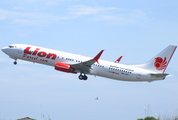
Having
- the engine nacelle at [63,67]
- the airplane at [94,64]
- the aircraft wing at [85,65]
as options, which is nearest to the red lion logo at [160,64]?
the airplane at [94,64]

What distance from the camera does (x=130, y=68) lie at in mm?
71062

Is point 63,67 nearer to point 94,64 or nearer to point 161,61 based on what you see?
point 94,64

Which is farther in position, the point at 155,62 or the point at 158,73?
the point at 155,62

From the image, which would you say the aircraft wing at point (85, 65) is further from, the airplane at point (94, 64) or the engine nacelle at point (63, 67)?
the engine nacelle at point (63, 67)

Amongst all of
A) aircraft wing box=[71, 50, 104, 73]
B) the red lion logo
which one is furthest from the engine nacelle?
the red lion logo

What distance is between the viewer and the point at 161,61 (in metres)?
73.2

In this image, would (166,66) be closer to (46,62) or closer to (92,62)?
(92,62)

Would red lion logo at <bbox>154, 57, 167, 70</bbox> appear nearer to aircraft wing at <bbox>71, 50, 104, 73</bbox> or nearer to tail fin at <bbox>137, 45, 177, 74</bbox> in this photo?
tail fin at <bbox>137, 45, 177, 74</bbox>

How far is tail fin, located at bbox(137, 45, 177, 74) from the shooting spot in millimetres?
72625

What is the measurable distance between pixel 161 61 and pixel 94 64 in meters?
14.9

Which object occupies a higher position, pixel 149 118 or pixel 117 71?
pixel 117 71

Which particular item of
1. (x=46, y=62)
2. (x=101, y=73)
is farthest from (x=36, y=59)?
(x=101, y=73)

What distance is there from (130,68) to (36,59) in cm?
2056

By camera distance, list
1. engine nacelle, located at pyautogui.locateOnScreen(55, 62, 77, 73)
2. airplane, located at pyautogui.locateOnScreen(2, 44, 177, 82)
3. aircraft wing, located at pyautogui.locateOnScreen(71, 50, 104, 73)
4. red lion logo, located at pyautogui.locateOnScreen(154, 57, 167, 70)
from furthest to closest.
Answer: red lion logo, located at pyautogui.locateOnScreen(154, 57, 167, 70) → engine nacelle, located at pyautogui.locateOnScreen(55, 62, 77, 73) → airplane, located at pyautogui.locateOnScreen(2, 44, 177, 82) → aircraft wing, located at pyautogui.locateOnScreen(71, 50, 104, 73)
